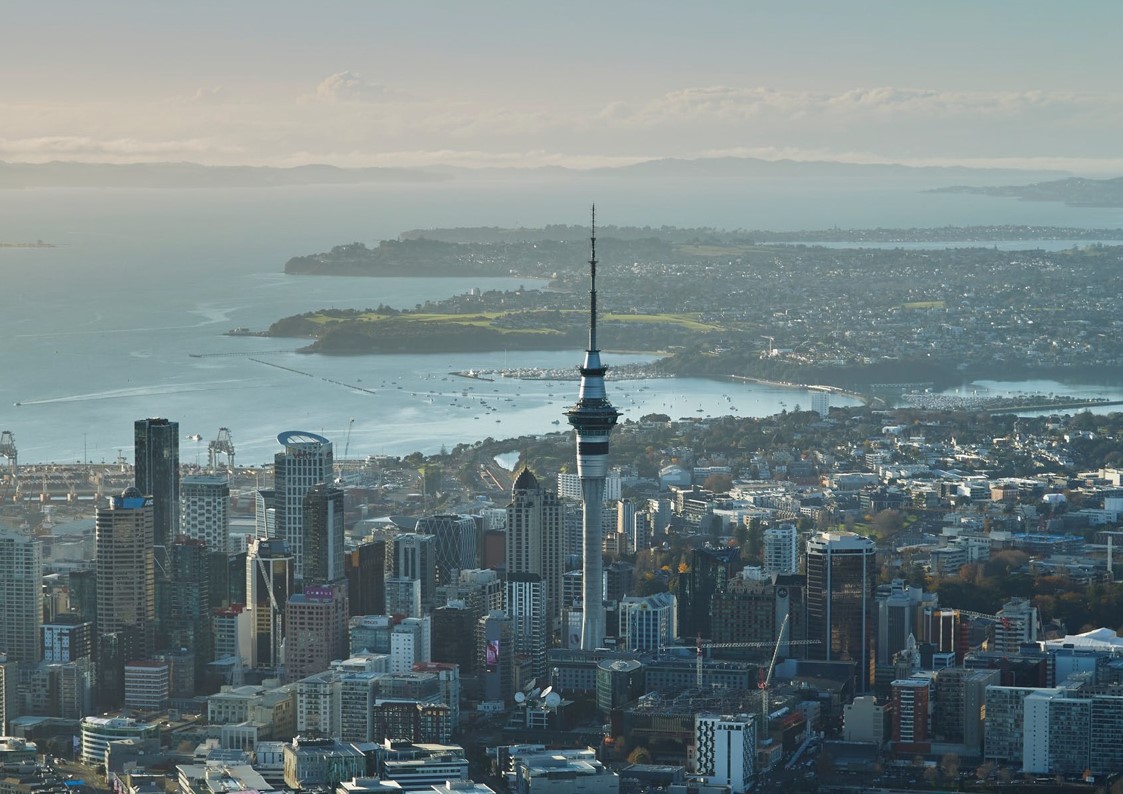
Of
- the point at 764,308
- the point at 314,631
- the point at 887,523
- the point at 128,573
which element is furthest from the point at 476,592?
the point at 764,308

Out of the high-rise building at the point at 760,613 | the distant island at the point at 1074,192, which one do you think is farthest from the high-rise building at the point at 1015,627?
the distant island at the point at 1074,192

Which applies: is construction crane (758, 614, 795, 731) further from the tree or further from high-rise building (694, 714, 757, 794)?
the tree

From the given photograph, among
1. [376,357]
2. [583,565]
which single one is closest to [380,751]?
[583,565]

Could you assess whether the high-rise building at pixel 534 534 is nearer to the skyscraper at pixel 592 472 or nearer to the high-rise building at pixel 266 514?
the skyscraper at pixel 592 472

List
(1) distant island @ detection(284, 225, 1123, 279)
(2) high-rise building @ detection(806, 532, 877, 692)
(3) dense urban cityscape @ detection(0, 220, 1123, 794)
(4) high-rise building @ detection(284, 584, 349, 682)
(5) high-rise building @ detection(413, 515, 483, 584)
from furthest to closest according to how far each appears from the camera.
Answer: (1) distant island @ detection(284, 225, 1123, 279), (5) high-rise building @ detection(413, 515, 483, 584), (2) high-rise building @ detection(806, 532, 877, 692), (4) high-rise building @ detection(284, 584, 349, 682), (3) dense urban cityscape @ detection(0, 220, 1123, 794)

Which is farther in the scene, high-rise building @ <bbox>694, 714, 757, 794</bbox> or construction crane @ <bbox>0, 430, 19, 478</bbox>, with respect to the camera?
construction crane @ <bbox>0, 430, 19, 478</bbox>

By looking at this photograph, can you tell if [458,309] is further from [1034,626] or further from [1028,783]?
[1028,783]

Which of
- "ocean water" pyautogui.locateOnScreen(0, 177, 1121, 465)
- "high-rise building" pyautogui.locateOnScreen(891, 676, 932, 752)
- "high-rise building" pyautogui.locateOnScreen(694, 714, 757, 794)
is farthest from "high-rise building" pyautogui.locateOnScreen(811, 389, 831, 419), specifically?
"high-rise building" pyautogui.locateOnScreen(694, 714, 757, 794)
